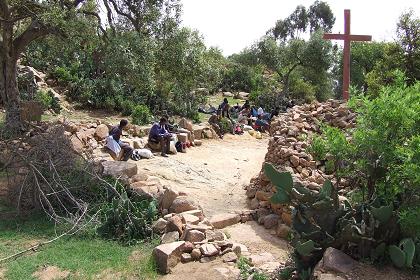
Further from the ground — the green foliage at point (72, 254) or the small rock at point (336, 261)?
the small rock at point (336, 261)

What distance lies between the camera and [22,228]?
21.5ft

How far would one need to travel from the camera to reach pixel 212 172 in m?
10.7

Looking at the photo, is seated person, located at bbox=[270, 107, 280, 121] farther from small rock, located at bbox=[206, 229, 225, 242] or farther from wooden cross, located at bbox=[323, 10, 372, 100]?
small rock, located at bbox=[206, 229, 225, 242]

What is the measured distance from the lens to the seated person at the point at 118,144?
32.3ft

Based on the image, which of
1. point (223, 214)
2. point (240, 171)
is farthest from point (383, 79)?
point (223, 214)

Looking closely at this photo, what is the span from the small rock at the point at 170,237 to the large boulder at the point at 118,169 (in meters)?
2.34

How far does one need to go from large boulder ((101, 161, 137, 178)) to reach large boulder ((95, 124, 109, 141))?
2.90 meters

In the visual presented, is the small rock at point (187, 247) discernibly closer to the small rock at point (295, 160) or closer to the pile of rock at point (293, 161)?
the pile of rock at point (293, 161)

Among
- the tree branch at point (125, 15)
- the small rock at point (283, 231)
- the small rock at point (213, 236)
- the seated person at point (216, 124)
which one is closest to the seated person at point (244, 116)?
the seated person at point (216, 124)

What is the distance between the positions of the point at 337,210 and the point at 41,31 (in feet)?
26.3

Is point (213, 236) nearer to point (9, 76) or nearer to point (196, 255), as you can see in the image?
point (196, 255)

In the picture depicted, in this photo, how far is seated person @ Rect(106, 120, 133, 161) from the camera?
32.3ft

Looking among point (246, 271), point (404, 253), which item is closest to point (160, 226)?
point (246, 271)

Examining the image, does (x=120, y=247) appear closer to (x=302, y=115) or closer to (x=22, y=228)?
(x=22, y=228)
